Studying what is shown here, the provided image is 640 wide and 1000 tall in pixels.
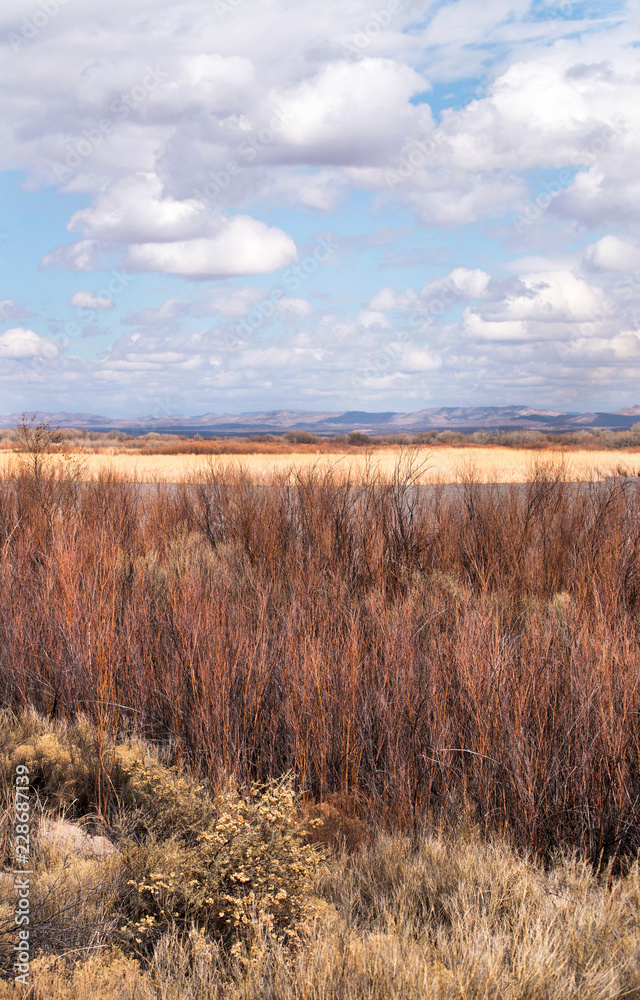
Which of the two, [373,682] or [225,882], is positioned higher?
[373,682]

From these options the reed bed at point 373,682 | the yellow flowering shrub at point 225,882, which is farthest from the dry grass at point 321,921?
the reed bed at point 373,682

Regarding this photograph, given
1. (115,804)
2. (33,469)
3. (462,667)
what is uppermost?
(33,469)

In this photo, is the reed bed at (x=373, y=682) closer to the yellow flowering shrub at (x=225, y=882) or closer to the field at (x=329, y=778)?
the field at (x=329, y=778)

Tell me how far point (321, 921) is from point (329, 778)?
1941 mm

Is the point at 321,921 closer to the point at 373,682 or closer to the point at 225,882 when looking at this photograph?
the point at 225,882

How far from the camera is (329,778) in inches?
208

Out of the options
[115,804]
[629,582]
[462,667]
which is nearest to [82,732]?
[115,804]

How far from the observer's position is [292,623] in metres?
5.78

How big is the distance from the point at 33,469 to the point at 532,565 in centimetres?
927

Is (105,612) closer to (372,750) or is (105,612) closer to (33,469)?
(372,750)

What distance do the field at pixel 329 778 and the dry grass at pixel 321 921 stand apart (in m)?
0.02

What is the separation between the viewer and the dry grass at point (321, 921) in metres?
2.79

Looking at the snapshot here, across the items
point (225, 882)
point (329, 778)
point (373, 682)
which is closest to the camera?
point (225, 882)
